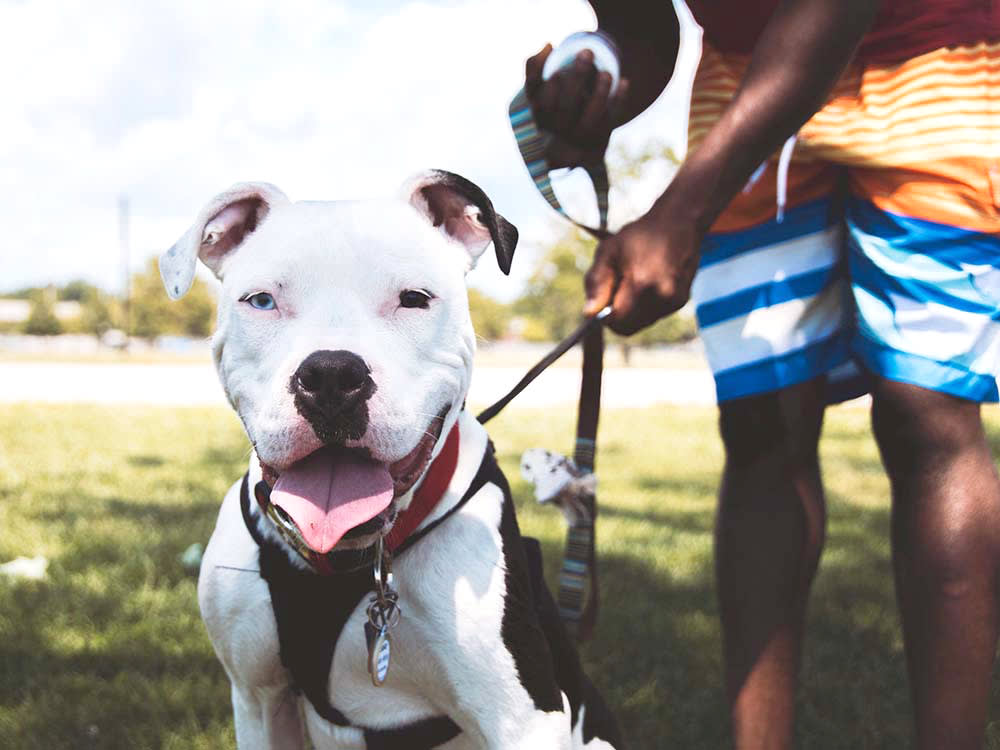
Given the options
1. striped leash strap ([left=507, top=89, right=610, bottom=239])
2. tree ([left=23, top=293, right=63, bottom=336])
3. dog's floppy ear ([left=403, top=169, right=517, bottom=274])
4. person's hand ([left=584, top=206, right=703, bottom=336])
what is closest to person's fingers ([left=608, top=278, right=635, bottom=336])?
person's hand ([left=584, top=206, right=703, bottom=336])

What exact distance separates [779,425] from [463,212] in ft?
3.26

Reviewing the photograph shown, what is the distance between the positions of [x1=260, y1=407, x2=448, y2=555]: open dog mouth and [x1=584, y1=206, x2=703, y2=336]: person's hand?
438 millimetres

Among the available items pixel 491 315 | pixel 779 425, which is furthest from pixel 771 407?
pixel 491 315

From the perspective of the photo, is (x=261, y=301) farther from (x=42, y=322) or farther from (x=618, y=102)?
(x=42, y=322)

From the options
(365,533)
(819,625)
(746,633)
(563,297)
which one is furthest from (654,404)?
(563,297)

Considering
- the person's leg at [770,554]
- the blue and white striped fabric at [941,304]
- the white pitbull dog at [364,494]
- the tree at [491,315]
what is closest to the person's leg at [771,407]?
the person's leg at [770,554]

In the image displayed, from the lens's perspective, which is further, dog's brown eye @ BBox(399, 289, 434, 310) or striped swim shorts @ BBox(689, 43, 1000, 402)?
striped swim shorts @ BBox(689, 43, 1000, 402)

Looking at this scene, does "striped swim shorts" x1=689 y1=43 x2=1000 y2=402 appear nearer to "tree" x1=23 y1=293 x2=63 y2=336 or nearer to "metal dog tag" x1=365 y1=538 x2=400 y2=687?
"metal dog tag" x1=365 y1=538 x2=400 y2=687

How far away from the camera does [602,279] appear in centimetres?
190

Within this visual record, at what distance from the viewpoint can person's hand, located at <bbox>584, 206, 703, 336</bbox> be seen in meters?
1.83

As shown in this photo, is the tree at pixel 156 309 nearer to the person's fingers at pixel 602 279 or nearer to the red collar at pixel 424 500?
the red collar at pixel 424 500

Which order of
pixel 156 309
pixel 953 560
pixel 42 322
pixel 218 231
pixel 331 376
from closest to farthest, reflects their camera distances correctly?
pixel 331 376
pixel 218 231
pixel 953 560
pixel 156 309
pixel 42 322

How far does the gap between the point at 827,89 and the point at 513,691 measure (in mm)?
1328

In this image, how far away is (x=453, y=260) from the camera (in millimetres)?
1993
